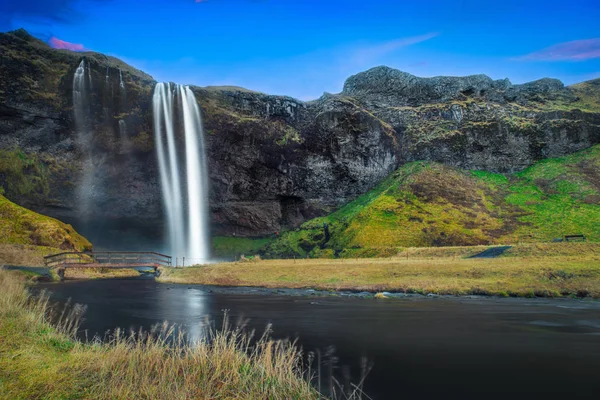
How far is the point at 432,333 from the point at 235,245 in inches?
2589

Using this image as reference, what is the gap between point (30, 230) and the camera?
55938 millimetres

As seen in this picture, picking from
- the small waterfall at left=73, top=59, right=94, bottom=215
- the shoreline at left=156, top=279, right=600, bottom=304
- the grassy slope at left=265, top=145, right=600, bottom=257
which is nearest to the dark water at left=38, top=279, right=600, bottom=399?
the shoreline at left=156, top=279, right=600, bottom=304

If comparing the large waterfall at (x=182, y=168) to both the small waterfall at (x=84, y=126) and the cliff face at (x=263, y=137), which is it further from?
the small waterfall at (x=84, y=126)

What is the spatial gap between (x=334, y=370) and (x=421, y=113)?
83648 millimetres

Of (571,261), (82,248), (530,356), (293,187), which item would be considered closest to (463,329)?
(530,356)

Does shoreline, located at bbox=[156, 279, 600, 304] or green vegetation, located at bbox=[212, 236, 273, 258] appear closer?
shoreline, located at bbox=[156, 279, 600, 304]

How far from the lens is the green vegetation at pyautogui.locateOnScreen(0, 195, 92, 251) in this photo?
5362 centimetres

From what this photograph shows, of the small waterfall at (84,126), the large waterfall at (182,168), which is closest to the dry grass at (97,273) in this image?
the large waterfall at (182,168)

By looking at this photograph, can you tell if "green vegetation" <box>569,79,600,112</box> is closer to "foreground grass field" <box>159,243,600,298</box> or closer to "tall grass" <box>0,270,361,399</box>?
"foreground grass field" <box>159,243,600,298</box>

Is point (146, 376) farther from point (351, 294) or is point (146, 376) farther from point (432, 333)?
point (351, 294)

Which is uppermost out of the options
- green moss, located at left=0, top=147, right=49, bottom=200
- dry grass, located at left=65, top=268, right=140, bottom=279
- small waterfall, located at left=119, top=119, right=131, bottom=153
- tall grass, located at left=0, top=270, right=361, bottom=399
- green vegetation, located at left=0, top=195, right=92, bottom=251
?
small waterfall, located at left=119, top=119, right=131, bottom=153

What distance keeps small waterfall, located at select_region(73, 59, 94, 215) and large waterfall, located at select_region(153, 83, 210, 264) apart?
427 inches

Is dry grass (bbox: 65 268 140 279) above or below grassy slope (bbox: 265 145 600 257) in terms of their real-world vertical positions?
below

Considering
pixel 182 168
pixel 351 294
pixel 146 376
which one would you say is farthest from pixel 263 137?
pixel 146 376
